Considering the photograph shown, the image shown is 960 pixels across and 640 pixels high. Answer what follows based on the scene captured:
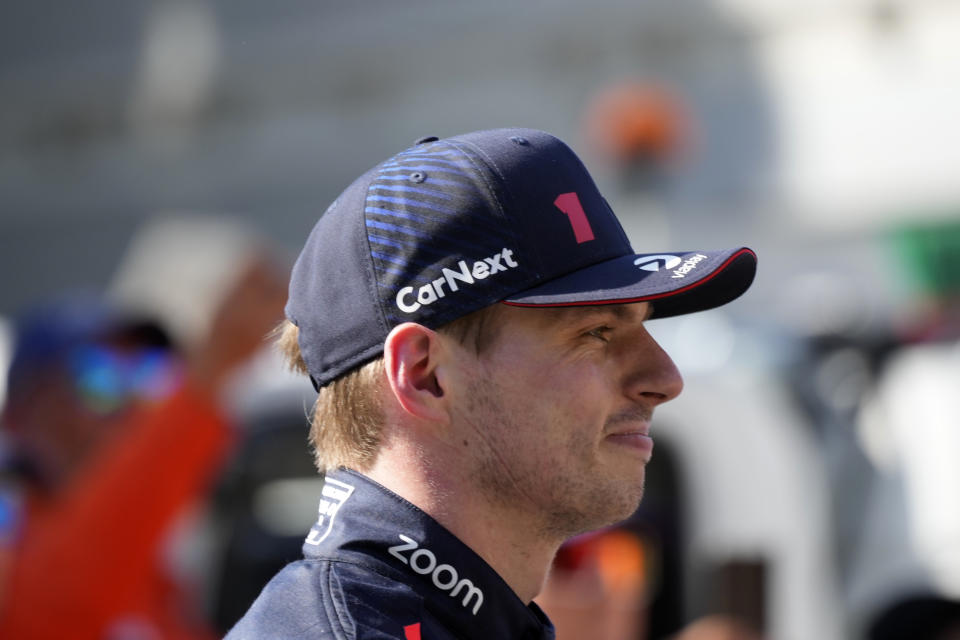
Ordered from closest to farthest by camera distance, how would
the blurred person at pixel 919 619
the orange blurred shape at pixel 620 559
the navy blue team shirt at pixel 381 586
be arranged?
the navy blue team shirt at pixel 381 586, the orange blurred shape at pixel 620 559, the blurred person at pixel 919 619

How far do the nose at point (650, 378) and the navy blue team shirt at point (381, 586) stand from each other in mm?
320

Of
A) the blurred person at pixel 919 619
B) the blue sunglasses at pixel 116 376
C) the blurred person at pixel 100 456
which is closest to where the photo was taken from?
the blurred person at pixel 100 456

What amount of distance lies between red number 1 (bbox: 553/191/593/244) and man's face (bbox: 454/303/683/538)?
10cm

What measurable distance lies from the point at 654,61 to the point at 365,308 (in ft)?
54.1

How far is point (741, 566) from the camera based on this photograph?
420 cm

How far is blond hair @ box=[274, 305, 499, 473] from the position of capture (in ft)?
5.92

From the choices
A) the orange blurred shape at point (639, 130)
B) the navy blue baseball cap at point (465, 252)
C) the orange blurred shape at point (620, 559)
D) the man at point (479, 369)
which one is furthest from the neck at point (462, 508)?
the orange blurred shape at point (639, 130)

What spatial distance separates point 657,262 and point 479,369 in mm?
284

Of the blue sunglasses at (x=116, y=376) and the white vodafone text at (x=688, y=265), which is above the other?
the white vodafone text at (x=688, y=265)

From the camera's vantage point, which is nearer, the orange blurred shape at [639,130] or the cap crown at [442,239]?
the cap crown at [442,239]

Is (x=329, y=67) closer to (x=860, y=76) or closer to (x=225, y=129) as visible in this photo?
(x=225, y=129)

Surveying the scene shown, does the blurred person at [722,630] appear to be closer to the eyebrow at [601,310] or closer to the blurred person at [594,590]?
the blurred person at [594,590]

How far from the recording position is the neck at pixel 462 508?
5.85ft

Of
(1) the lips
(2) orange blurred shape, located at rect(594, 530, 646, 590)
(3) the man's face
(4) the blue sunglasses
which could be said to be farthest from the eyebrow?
(2) orange blurred shape, located at rect(594, 530, 646, 590)
